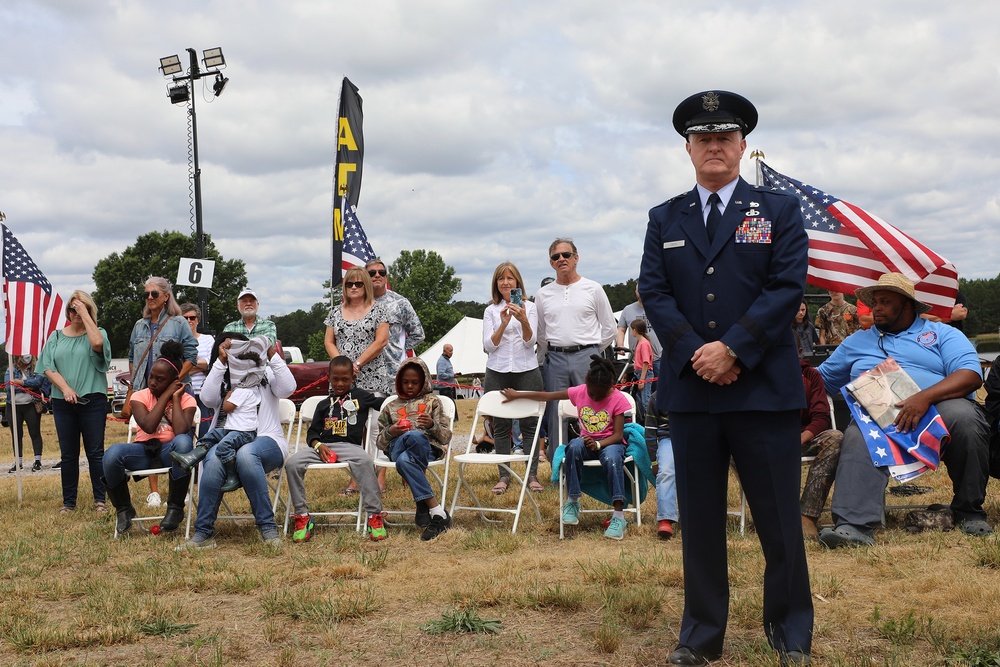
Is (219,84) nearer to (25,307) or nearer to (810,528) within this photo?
(25,307)

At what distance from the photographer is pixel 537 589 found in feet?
16.0

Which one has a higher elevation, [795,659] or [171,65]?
[171,65]

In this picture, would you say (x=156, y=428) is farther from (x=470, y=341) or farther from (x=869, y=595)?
(x=470, y=341)

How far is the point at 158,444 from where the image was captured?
7555 millimetres

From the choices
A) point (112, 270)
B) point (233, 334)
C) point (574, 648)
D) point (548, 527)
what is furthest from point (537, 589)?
point (112, 270)

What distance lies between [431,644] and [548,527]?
2939 millimetres

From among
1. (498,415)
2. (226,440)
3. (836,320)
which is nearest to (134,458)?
(226,440)

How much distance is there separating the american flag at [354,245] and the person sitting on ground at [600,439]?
4068mm

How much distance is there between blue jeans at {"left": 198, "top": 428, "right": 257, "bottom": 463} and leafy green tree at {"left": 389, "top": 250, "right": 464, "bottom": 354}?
55.8 meters

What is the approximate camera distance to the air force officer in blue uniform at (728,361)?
357 centimetres

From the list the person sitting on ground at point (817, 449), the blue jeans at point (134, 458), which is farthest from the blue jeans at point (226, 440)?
the person sitting on ground at point (817, 449)

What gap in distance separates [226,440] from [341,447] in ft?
2.82

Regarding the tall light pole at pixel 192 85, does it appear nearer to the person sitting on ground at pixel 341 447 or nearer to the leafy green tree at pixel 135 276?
the person sitting on ground at pixel 341 447

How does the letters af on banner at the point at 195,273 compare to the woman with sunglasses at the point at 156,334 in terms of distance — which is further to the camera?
the letters af on banner at the point at 195,273
